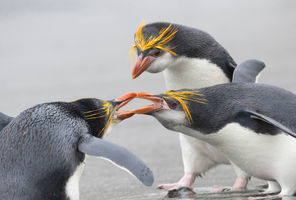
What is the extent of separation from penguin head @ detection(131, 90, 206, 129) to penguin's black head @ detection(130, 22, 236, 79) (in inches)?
29.2

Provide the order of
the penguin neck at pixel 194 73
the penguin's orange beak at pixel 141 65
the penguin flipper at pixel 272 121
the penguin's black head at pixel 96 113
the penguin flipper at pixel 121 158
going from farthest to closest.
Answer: the penguin neck at pixel 194 73, the penguin's orange beak at pixel 141 65, the penguin flipper at pixel 272 121, the penguin's black head at pixel 96 113, the penguin flipper at pixel 121 158

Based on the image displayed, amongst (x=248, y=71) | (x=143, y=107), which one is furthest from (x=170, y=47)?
(x=143, y=107)

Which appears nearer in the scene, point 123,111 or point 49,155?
point 49,155

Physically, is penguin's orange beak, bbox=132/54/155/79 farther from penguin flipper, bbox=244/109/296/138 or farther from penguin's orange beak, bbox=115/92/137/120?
penguin flipper, bbox=244/109/296/138

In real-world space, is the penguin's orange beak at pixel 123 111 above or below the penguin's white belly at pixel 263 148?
above

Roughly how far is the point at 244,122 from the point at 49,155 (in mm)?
1594

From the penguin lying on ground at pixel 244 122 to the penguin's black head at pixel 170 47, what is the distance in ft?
2.60

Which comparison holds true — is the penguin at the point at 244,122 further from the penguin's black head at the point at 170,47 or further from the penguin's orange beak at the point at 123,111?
the penguin's black head at the point at 170,47

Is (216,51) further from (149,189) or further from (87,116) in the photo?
(87,116)

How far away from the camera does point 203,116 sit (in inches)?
192

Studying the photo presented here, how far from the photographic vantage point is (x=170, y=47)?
577cm

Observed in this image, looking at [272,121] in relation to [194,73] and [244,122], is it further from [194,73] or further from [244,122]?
[194,73]

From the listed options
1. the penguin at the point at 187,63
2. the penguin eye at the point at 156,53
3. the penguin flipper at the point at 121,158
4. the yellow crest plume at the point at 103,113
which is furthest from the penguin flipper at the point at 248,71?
the penguin flipper at the point at 121,158

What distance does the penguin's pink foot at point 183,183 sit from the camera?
238 inches
